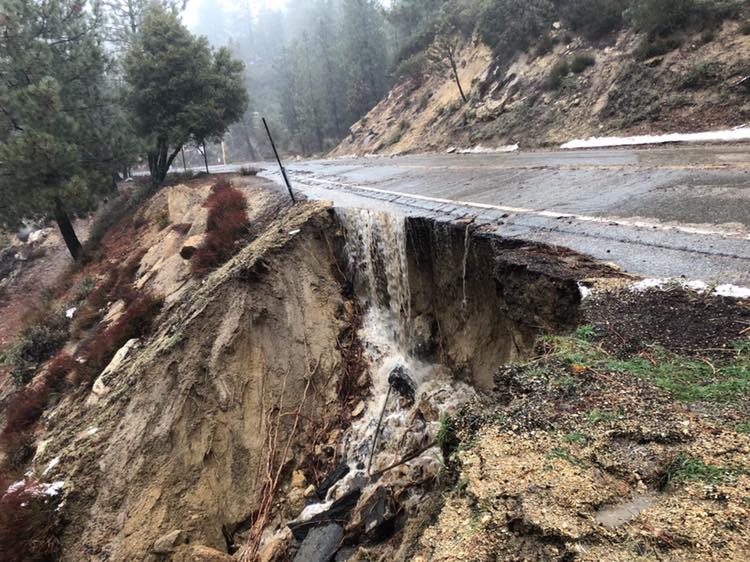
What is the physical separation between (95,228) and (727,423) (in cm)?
2735

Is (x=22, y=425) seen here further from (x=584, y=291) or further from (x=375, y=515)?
(x=584, y=291)

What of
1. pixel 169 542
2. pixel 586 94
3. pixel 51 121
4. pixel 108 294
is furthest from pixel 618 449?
pixel 51 121

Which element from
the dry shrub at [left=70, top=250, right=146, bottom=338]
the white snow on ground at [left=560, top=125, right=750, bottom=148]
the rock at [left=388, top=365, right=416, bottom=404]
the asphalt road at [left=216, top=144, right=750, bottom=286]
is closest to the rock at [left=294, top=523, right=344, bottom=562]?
the rock at [left=388, top=365, right=416, bottom=404]

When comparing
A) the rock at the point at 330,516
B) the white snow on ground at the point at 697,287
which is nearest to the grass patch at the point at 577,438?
the white snow on ground at the point at 697,287

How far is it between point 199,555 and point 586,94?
1879 centimetres

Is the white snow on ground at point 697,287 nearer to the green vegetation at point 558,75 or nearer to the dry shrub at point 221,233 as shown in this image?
the dry shrub at point 221,233

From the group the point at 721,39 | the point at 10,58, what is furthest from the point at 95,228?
the point at 721,39

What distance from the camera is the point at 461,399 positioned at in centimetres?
754

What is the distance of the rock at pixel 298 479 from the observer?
7230mm

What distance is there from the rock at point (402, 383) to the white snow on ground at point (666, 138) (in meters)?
9.33

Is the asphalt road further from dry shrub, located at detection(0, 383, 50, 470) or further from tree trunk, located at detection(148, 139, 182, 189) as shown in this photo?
tree trunk, located at detection(148, 139, 182, 189)

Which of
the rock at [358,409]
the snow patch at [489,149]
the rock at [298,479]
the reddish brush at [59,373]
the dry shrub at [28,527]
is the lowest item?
the rock at [298,479]

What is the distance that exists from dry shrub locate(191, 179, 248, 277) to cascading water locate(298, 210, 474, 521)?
3.45m

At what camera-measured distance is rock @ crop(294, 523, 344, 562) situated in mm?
5383
